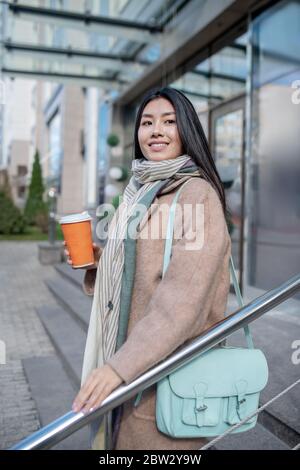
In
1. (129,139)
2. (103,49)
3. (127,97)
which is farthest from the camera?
(129,139)

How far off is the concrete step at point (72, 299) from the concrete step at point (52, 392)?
67 centimetres

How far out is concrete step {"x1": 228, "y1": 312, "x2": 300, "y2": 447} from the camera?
2.22 m

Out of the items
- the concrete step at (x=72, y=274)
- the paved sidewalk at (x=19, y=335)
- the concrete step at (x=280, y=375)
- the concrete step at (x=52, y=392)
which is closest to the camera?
the concrete step at (x=280, y=375)

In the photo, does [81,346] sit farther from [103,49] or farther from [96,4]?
[103,49]

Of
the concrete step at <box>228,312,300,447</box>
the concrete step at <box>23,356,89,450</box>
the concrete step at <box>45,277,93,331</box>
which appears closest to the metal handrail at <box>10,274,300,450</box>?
the concrete step at <box>228,312,300,447</box>

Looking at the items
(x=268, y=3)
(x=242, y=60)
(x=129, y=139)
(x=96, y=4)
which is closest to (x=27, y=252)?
(x=129, y=139)

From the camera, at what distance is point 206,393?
120cm

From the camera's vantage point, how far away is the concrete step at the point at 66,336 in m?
3.91

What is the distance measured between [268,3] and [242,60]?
3.08 feet

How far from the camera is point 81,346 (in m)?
4.41

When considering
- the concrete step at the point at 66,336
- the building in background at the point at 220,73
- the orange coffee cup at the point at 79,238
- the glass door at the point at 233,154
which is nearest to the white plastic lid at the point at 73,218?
the orange coffee cup at the point at 79,238

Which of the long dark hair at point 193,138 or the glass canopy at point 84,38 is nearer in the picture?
the long dark hair at point 193,138

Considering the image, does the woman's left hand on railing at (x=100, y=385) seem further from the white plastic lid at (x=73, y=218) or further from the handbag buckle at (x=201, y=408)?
the white plastic lid at (x=73, y=218)
